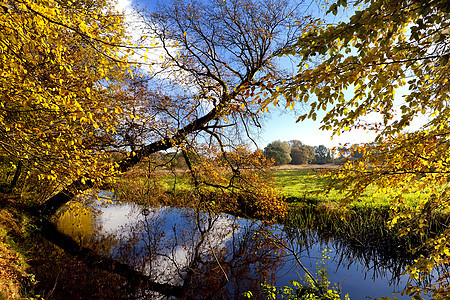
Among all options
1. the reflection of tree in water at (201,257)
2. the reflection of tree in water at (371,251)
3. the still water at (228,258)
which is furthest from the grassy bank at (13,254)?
the reflection of tree in water at (371,251)

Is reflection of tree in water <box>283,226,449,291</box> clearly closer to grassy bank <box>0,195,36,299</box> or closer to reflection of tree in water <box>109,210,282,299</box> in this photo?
reflection of tree in water <box>109,210,282,299</box>

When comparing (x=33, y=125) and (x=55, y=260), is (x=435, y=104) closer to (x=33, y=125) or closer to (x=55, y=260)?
(x=33, y=125)

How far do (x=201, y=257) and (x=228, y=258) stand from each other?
1.07 metres

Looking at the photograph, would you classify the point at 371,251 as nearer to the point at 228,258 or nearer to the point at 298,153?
the point at 228,258

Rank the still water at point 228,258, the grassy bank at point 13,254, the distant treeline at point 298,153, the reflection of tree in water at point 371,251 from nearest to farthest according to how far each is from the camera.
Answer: the grassy bank at point 13,254 < the still water at point 228,258 < the reflection of tree in water at point 371,251 < the distant treeline at point 298,153

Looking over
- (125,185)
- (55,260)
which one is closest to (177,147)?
(125,185)

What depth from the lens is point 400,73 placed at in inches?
129

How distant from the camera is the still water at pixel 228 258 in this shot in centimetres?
696

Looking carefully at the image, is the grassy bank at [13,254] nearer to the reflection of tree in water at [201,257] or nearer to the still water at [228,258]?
the still water at [228,258]

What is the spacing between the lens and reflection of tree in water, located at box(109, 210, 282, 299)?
23.0 ft

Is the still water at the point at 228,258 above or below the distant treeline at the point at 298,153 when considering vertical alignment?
below

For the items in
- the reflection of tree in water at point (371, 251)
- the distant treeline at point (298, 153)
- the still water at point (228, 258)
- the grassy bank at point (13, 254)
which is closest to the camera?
the grassy bank at point (13, 254)

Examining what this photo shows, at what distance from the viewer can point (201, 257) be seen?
8922 millimetres

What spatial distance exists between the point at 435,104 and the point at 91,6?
12.9 m
